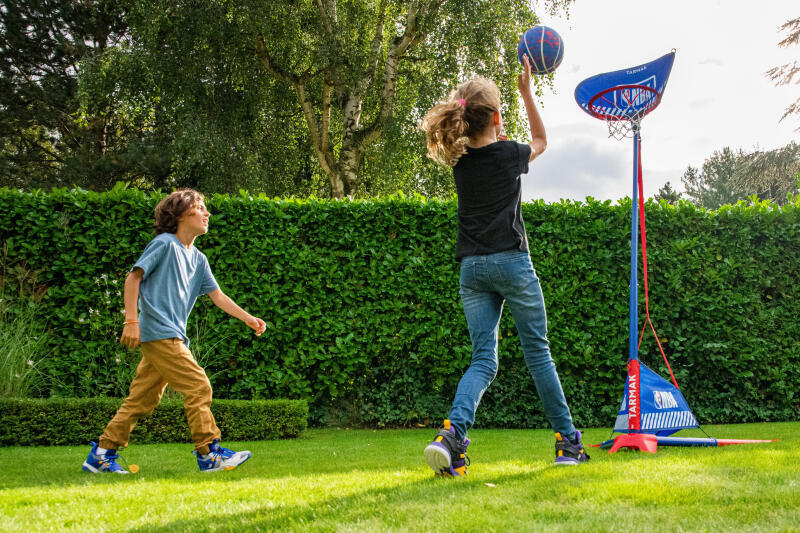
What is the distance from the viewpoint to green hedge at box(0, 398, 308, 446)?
18.6 ft

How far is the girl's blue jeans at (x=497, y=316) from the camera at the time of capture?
3.24 metres

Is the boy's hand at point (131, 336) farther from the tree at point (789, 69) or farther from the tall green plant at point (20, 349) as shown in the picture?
the tree at point (789, 69)

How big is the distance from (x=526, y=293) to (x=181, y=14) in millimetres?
12758

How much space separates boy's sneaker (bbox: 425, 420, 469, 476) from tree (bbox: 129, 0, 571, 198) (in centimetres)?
1130

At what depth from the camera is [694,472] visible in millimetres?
3088

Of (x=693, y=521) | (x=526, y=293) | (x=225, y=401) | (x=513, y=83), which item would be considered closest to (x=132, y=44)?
(x=513, y=83)

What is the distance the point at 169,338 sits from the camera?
3.78 m

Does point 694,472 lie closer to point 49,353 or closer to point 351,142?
point 49,353

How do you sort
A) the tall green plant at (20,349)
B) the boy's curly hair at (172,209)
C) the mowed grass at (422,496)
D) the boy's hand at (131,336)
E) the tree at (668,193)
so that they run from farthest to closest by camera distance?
the tree at (668,193) < the tall green plant at (20,349) < the boy's curly hair at (172,209) < the boy's hand at (131,336) < the mowed grass at (422,496)

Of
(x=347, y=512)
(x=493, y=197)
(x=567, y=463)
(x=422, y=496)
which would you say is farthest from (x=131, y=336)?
(x=567, y=463)

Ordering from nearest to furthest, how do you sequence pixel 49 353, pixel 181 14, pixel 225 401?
1. pixel 225 401
2. pixel 49 353
3. pixel 181 14

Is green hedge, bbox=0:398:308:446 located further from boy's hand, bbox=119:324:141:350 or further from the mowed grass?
boy's hand, bbox=119:324:141:350

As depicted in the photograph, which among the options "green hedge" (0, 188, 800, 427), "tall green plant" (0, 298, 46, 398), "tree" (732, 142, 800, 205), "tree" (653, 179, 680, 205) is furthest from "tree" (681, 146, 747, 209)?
"tall green plant" (0, 298, 46, 398)

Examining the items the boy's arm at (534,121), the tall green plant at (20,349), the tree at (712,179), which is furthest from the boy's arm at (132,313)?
the tree at (712,179)
